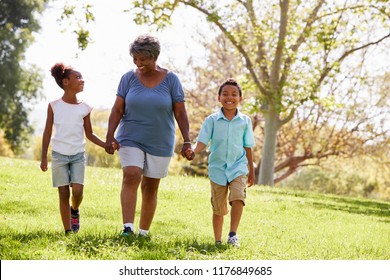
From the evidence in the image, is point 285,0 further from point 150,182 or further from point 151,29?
point 150,182

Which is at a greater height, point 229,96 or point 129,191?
point 229,96

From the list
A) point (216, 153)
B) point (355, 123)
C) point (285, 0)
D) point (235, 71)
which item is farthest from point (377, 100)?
point (216, 153)

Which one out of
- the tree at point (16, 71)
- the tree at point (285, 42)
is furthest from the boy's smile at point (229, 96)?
the tree at point (16, 71)

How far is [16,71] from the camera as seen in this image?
1726 inches

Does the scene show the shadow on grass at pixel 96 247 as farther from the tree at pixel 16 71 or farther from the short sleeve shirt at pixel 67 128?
the tree at pixel 16 71

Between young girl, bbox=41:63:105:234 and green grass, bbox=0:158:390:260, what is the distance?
21.6 inches

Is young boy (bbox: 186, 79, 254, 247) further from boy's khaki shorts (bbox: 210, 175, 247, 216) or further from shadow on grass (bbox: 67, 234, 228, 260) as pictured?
shadow on grass (bbox: 67, 234, 228, 260)

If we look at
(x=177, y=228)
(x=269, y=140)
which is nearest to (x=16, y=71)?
(x=269, y=140)

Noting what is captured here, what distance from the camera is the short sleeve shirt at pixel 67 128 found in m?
7.86

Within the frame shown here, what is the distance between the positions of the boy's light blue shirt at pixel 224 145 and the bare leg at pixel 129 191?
899mm

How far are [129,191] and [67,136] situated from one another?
1095 millimetres

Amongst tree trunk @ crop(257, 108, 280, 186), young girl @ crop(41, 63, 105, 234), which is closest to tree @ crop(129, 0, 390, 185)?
tree trunk @ crop(257, 108, 280, 186)

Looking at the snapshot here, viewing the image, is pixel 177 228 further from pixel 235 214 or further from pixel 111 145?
pixel 111 145

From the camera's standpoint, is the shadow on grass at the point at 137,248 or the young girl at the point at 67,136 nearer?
the shadow on grass at the point at 137,248
